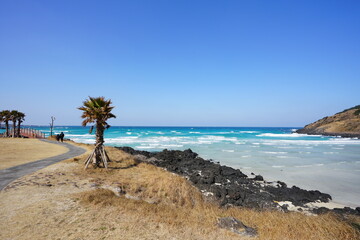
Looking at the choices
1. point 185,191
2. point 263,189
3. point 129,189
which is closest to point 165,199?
point 185,191

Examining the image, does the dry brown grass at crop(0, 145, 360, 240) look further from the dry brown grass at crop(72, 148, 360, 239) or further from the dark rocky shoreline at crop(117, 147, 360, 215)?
the dark rocky shoreline at crop(117, 147, 360, 215)

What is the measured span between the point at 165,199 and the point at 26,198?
21.2ft

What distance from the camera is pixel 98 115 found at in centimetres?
1616

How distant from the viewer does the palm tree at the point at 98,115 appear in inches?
631

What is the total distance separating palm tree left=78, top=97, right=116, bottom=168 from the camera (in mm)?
16031

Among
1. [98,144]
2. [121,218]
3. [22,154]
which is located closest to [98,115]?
[98,144]

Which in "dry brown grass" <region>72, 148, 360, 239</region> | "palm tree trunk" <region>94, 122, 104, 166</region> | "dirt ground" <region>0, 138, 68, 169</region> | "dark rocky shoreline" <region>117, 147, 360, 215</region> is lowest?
"dark rocky shoreline" <region>117, 147, 360, 215</region>

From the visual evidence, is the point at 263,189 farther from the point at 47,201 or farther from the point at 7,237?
the point at 7,237

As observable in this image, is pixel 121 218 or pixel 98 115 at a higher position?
pixel 98 115

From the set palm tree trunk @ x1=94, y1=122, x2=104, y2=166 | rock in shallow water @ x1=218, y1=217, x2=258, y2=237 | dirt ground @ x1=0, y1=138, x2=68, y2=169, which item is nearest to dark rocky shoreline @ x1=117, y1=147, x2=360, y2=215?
rock in shallow water @ x1=218, y1=217, x2=258, y2=237

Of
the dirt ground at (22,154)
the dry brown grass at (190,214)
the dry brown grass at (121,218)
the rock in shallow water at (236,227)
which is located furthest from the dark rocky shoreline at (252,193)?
the dirt ground at (22,154)

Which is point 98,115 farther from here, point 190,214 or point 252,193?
point 252,193

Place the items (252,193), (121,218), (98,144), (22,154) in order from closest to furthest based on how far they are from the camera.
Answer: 1. (121,218)
2. (252,193)
3. (98,144)
4. (22,154)

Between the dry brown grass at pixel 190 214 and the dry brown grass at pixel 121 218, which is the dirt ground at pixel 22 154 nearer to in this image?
the dry brown grass at pixel 121 218
